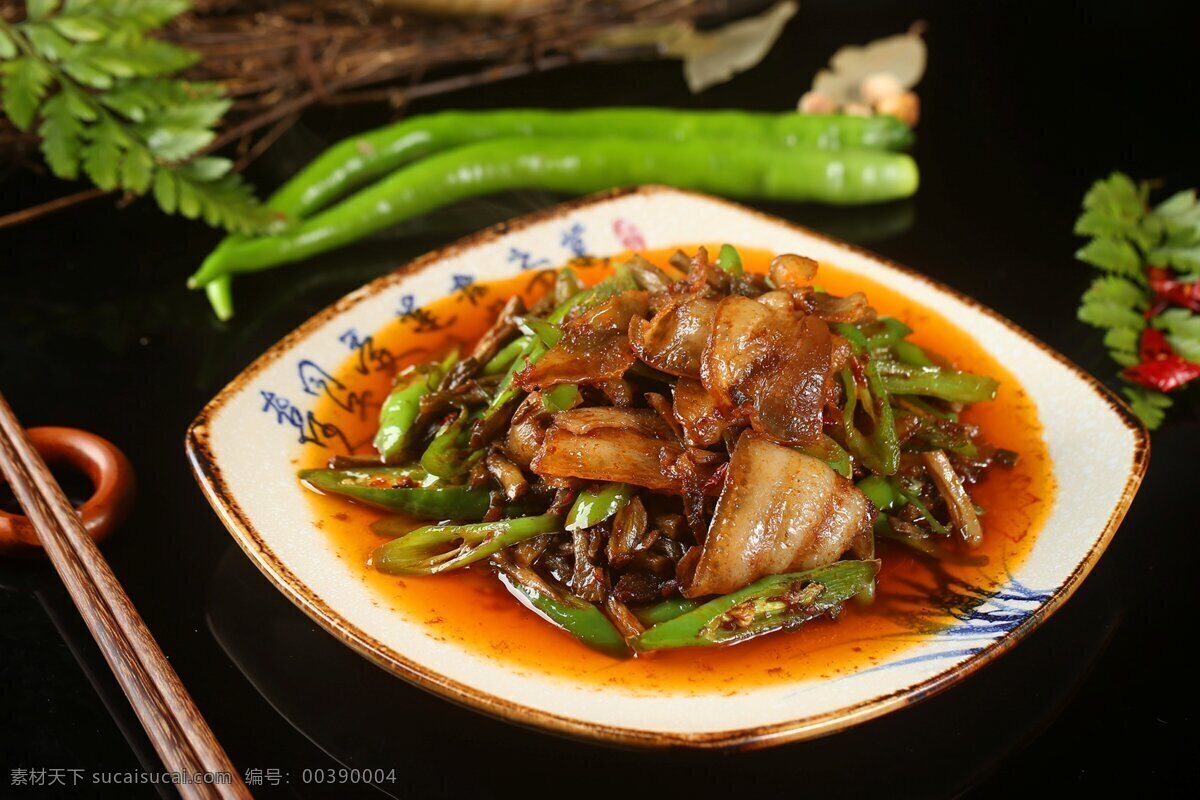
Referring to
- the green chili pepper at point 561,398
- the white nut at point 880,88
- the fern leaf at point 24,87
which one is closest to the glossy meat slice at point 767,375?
the green chili pepper at point 561,398

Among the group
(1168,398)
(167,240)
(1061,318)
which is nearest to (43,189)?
(167,240)

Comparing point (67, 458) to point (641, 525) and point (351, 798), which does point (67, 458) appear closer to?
point (351, 798)

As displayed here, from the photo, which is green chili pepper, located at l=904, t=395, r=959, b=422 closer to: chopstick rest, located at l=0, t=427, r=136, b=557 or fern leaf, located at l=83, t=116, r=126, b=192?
chopstick rest, located at l=0, t=427, r=136, b=557

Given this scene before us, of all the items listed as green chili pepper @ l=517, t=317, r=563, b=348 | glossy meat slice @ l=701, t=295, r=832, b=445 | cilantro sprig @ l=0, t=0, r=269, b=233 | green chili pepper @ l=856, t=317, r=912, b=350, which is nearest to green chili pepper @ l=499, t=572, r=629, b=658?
glossy meat slice @ l=701, t=295, r=832, b=445

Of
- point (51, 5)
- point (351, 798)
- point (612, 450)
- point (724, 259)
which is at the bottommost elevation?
point (351, 798)

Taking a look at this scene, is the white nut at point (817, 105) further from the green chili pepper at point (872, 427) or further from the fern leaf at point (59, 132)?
the fern leaf at point (59, 132)

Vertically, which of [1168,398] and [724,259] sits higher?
[724,259]

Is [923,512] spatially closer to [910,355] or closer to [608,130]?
[910,355]

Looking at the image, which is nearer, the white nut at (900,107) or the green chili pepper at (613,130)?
the green chili pepper at (613,130)
